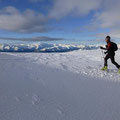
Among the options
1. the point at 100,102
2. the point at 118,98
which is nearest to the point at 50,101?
the point at 100,102

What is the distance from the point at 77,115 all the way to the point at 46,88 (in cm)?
146

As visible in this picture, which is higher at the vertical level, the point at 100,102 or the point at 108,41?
the point at 108,41

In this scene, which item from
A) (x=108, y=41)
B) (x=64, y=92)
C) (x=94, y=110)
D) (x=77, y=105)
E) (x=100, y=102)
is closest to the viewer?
(x=94, y=110)

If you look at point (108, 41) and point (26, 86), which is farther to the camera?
point (108, 41)

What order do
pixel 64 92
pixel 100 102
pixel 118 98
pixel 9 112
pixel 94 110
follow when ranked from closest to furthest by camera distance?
pixel 9 112
pixel 94 110
pixel 100 102
pixel 118 98
pixel 64 92

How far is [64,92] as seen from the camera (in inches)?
129

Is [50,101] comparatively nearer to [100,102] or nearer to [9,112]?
[9,112]

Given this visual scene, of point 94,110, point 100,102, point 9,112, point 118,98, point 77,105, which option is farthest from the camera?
point 118,98

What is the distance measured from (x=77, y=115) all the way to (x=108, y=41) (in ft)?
15.5

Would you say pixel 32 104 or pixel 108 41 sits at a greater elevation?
pixel 108 41

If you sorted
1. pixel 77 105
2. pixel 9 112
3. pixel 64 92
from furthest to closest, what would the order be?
pixel 64 92 < pixel 77 105 < pixel 9 112

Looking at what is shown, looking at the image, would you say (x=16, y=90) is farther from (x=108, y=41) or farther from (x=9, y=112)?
(x=108, y=41)

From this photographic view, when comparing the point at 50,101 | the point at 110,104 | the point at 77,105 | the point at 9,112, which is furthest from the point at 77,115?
the point at 9,112

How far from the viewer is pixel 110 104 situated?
2729mm
